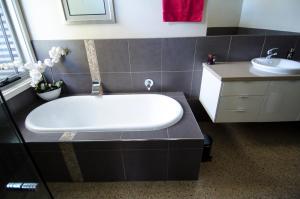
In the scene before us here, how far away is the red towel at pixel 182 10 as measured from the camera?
62.3 inches

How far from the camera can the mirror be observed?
5.70ft

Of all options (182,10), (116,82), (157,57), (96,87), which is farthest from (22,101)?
(182,10)

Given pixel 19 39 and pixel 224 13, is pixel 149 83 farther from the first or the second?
pixel 19 39

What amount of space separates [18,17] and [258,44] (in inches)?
103

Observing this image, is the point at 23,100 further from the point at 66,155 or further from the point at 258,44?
the point at 258,44

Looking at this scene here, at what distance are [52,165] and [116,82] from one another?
3.53 ft

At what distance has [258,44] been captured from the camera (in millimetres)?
1766

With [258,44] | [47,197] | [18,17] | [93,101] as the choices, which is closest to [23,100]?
[93,101]

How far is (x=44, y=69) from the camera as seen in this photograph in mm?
1766

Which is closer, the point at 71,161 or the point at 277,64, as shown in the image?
the point at 71,161

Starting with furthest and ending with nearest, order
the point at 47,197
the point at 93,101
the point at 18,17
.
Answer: the point at 93,101
the point at 18,17
the point at 47,197

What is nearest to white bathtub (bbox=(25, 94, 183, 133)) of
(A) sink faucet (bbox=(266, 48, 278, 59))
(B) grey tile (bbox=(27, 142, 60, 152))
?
(B) grey tile (bbox=(27, 142, 60, 152))

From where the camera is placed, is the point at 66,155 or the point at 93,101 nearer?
the point at 66,155


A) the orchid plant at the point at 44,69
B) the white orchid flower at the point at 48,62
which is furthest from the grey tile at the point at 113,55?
the white orchid flower at the point at 48,62
